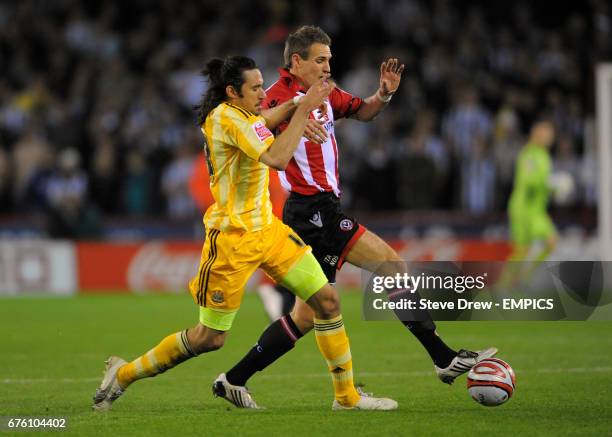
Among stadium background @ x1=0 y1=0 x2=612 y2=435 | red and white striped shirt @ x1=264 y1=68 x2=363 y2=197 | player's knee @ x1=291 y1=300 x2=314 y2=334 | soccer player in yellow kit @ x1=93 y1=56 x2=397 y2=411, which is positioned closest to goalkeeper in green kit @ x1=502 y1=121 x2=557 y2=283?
stadium background @ x1=0 y1=0 x2=612 y2=435

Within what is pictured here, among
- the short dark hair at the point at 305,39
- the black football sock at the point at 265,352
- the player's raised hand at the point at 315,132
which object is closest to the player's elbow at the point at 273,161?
the player's raised hand at the point at 315,132

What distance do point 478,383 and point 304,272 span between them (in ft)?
4.27

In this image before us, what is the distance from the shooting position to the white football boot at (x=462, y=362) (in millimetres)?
7801

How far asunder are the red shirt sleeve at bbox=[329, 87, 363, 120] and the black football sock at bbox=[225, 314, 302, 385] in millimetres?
1561

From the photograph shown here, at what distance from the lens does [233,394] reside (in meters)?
7.94

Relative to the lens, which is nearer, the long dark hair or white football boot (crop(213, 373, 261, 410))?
the long dark hair

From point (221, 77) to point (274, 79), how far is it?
1354 centimetres

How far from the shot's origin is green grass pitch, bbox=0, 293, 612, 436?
7.07m

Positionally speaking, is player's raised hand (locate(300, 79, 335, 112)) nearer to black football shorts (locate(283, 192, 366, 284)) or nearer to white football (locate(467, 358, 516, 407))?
black football shorts (locate(283, 192, 366, 284))

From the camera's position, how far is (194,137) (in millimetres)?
20281

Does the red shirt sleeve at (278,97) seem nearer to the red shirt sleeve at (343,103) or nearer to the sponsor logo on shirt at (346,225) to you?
the red shirt sleeve at (343,103)

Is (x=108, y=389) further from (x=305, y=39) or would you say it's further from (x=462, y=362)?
(x=305, y=39)

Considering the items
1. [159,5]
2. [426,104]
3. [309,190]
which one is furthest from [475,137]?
[309,190]

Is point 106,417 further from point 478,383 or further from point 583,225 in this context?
point 583,225
